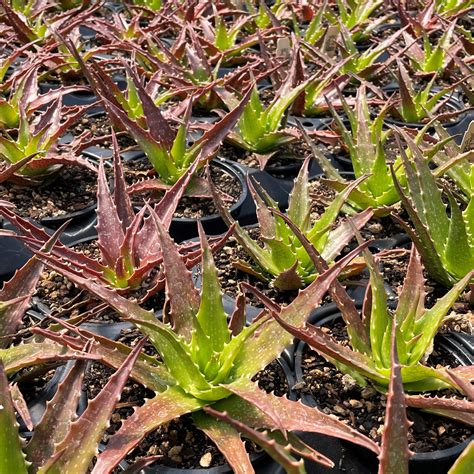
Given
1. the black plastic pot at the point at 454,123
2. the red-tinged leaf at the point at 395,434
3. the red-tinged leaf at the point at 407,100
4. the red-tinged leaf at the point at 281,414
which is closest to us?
the red-tinged leaf at the point at 395,434

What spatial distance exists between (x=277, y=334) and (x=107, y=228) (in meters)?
0.46

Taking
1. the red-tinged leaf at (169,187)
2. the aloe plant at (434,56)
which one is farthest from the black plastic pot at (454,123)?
the red-tinged leaf at (169,187)

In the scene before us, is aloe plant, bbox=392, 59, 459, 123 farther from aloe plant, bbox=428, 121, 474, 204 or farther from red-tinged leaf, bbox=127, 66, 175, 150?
red-tinged leaf, bbox=127, 66, 175, 150

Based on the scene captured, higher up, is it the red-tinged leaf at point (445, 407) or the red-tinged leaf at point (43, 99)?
the red-tinged leaf at point (43, 99)

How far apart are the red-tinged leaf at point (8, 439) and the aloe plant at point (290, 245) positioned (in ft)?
1.84

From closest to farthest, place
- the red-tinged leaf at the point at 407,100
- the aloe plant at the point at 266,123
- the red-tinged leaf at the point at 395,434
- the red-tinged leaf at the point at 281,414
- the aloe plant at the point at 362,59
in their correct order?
1. the red-tinged leaf at the point at 395,434
2. the red-tinged leaf at the point at 281,414
3. the aloe plant at the point at 266,123
4. the red-tinged leaf at the point at 407,100
5. the aloe plant at the point at 362,59

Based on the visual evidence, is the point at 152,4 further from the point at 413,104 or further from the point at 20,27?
the point at 413,104

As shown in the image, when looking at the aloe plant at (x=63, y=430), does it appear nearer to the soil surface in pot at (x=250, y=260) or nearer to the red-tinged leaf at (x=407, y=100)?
the soil surface in pot at (x=250, y=260)

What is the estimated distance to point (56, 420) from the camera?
81cm

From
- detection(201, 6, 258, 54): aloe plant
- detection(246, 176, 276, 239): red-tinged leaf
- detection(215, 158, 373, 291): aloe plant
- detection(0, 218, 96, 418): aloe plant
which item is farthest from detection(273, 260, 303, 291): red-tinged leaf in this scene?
detection(201, 6, 258, 54): aloe plant

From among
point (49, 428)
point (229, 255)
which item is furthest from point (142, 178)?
point (49, 428)

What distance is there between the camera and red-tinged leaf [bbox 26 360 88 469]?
79 cm

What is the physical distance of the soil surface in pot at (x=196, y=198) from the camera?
4.96ft

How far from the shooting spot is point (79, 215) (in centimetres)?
146
